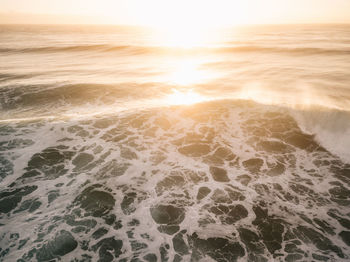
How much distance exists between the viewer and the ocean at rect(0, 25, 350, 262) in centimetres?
527

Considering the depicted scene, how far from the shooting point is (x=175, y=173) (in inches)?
302

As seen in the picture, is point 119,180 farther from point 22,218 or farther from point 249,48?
point 249,48

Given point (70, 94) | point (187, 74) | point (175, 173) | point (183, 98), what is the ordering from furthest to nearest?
point (187, 74)
point (70, 94)
point (183, 98)
point (175, 173)

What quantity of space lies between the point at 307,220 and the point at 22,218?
7.53 m

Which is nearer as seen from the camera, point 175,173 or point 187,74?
point 175,173

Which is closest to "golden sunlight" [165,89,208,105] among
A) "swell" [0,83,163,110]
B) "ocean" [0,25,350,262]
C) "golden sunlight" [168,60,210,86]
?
"ocean" [0,25,350,262]

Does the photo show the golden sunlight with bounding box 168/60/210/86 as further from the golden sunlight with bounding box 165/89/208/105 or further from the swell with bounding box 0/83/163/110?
the swell with bounding box 0/83/163/110

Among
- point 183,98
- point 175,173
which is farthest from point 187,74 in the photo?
point 175,173

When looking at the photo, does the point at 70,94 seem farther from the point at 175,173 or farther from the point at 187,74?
the point at 175,173

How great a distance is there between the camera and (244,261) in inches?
193

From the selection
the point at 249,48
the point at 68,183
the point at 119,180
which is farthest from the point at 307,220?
the point at 249,48

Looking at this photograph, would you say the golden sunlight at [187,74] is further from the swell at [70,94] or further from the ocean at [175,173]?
the swell at [70,94]

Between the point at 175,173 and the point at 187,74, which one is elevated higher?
the point at 187,74

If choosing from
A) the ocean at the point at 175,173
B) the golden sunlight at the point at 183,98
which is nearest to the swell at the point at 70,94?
the ocean at the point at 175,173
